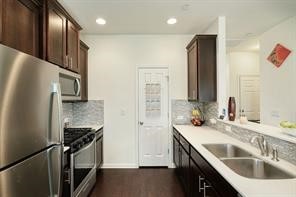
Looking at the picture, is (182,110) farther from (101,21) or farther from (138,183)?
(101,21)

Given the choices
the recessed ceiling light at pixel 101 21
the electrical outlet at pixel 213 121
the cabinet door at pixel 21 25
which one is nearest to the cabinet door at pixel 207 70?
the electrical outlet at pixel 213 121

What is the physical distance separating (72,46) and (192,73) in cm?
222

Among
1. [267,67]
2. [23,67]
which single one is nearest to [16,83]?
[23,67]

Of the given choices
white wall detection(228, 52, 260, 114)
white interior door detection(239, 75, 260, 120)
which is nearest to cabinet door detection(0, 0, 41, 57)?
white wall detection(228, 52, 260, 114)

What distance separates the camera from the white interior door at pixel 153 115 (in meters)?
4.63

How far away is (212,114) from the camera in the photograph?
13.1ft

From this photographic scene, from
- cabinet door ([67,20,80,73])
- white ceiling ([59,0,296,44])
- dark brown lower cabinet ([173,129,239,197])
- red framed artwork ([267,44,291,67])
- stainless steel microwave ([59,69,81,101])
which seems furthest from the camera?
red framed artwork ([267,44,291,67])

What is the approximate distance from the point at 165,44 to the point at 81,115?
2346 millimetres

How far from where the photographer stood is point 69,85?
2941mm

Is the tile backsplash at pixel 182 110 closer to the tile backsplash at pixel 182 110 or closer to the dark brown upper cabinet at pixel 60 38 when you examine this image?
the tile backsplash at pixel 182 110

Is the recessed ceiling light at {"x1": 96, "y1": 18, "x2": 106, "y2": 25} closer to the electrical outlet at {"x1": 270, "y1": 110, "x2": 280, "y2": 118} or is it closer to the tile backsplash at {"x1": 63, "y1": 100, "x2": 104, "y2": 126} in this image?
the tile backsplash at {"x1": 63, "y1": 100, "x2": 104, "y2": 126}

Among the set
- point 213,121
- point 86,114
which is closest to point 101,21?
point 86,114

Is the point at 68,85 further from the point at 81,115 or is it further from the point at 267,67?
the point at 267,67

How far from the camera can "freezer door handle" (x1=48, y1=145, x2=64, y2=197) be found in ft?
5.31
